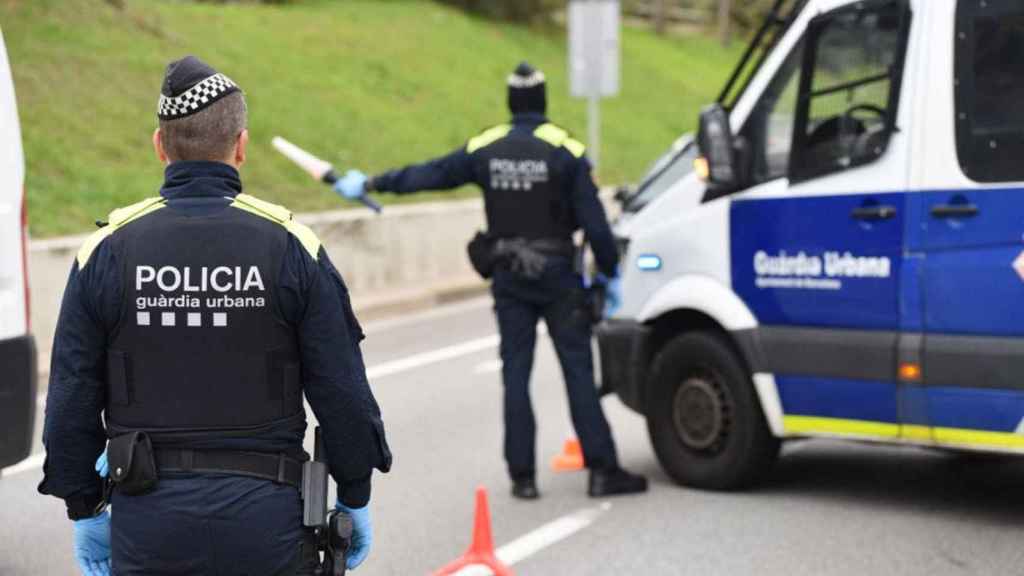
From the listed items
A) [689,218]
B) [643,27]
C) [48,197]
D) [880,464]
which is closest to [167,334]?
[689,218]

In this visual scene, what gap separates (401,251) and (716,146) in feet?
30.7

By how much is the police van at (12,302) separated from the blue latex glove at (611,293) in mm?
2826

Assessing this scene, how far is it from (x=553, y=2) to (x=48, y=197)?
1768cm

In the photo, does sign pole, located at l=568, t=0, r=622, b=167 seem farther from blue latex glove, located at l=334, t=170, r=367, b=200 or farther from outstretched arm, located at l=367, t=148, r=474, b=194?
blue latex glove, located at l=334, t=170, r=367, b=200

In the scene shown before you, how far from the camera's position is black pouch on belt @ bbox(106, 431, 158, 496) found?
347cm

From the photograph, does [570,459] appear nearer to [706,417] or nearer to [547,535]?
[706,417]

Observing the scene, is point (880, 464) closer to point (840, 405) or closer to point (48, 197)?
point (840, 405)

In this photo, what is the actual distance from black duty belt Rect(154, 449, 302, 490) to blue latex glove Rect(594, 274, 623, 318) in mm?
4693

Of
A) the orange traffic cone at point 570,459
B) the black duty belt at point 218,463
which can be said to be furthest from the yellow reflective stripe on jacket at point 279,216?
the orange traffic cone at point 570,459

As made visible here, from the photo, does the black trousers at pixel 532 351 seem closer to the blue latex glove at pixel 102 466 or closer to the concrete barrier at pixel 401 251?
the blue latex glove at pixel 102 466

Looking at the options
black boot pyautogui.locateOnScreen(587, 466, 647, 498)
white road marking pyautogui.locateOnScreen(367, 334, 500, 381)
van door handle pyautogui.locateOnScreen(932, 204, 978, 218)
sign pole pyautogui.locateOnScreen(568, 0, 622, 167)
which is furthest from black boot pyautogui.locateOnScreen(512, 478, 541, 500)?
sign pole pyautogui.locateOnScreen(568, 0, 622, 167)

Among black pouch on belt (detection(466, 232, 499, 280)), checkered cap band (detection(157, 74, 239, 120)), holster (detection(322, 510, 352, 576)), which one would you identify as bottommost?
holster (detection(322, 510, 352, 576))

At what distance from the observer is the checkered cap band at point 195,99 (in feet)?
11.7

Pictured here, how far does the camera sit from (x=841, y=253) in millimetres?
7047
